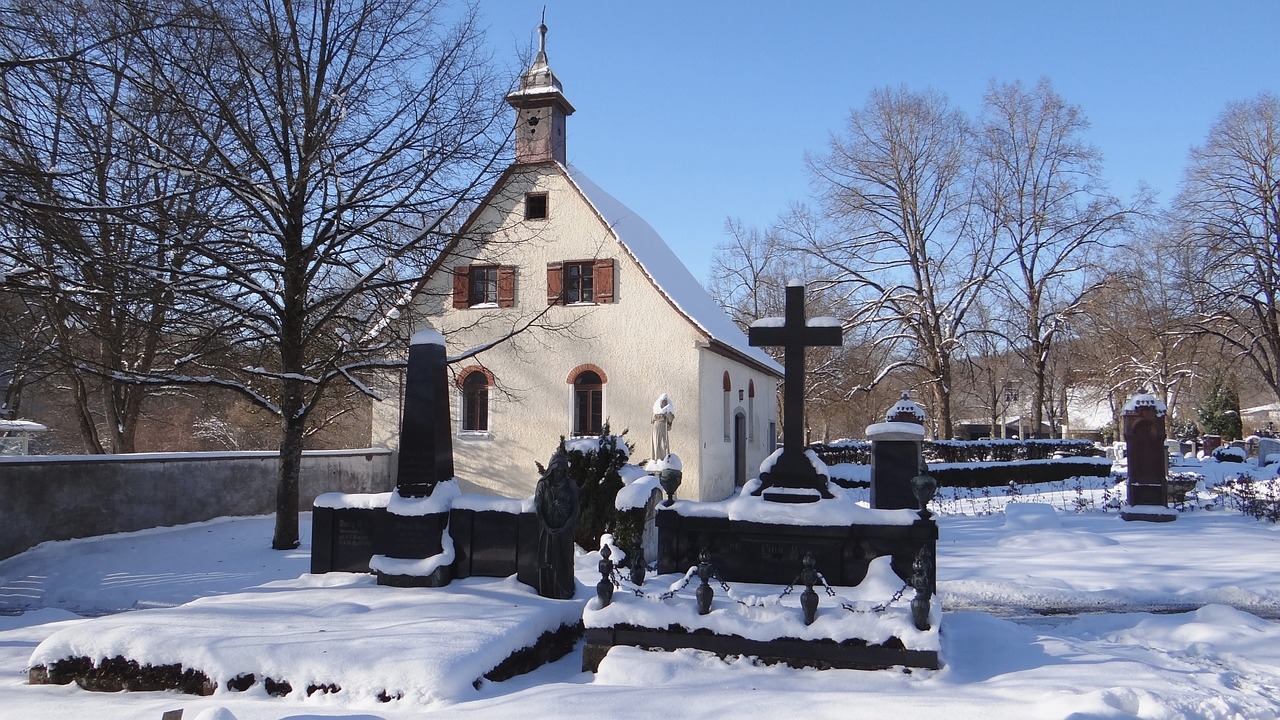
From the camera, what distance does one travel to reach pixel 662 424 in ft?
64.3

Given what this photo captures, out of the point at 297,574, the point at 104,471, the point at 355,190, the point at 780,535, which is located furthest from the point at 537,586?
the point at 104,471

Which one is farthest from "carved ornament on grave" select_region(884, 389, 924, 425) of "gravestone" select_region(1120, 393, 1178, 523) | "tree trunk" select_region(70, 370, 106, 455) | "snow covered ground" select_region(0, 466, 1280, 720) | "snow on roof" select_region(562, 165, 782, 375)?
"tree trunk" select_region(70, 370, 106, 455)

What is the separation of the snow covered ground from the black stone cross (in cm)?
200

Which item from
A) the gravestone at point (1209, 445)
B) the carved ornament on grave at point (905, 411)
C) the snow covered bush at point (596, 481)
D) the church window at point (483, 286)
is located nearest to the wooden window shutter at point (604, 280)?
the church window at point (483, 286)

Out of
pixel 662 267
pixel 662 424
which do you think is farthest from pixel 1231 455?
pixel 662 424

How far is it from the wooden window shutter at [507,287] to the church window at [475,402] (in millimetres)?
1937

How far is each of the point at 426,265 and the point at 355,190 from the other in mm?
1906

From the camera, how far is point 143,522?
1494cm

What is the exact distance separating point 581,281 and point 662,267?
157 inches

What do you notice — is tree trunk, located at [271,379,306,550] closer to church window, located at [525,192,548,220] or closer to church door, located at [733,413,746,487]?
church window, located at [525,192,548,220]

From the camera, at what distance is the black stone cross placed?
9.48 m

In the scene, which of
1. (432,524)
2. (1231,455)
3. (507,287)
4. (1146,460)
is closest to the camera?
(432,524)

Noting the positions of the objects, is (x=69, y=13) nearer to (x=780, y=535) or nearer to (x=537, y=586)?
(x=537, y=586)

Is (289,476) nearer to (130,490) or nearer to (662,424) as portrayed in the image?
(130,490)
